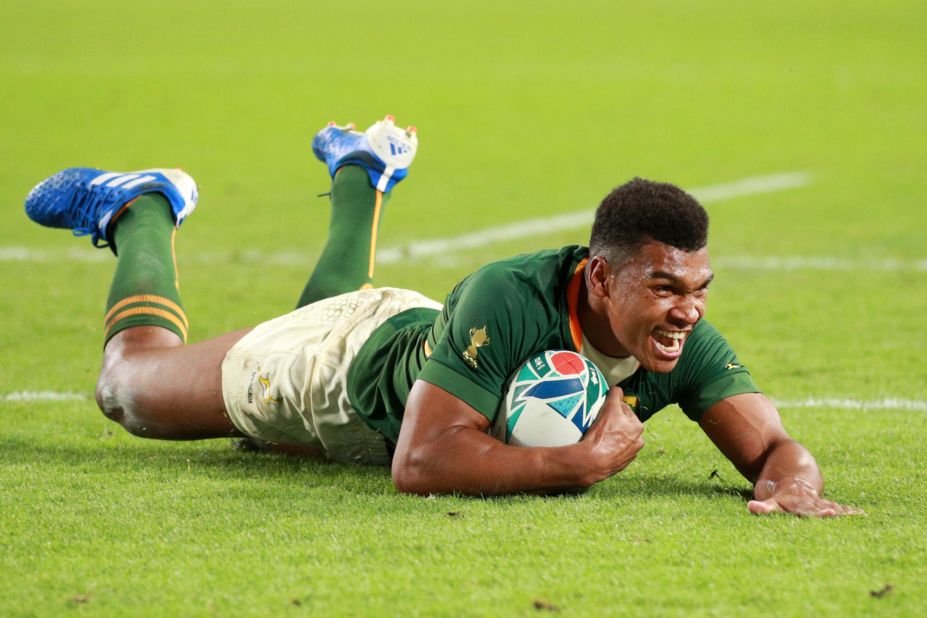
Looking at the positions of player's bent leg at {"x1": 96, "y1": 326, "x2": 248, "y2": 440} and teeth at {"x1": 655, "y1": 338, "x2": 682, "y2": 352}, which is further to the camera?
player's bent leg at {"x1": 96, "y1": 326, "x2": 248, "y2": 440}

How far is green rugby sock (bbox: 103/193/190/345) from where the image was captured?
652 cm

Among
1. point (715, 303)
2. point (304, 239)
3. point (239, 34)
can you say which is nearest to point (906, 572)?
point (715, 303)

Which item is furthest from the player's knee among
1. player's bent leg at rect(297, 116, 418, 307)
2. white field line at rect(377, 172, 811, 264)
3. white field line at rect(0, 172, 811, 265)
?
white field line at rect(377, 172, 811, 264)

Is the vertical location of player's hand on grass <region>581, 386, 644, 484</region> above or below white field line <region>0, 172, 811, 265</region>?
below

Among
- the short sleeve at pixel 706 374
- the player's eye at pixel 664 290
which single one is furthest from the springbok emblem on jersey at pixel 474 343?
the short sleeve at pixel 706 374

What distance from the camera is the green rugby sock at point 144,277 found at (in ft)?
21.4

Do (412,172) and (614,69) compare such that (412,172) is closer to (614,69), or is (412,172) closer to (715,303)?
(715,303)

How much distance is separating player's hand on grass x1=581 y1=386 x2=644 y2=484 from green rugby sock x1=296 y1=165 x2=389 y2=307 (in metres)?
2.15

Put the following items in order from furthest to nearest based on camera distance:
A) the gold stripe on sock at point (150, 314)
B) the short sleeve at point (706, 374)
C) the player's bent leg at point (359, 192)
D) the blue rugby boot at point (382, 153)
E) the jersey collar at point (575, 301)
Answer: the blue rugby boot at point (382, 153) → the player's bent leg at point (359, 192) → the gold stripe on sock at point (150, 314) → the short sleeve at point (706, 374) → the jersey collar at point (575, 301)

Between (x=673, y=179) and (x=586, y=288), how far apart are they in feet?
41.9

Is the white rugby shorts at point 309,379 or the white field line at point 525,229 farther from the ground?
the white field line at point 525,229

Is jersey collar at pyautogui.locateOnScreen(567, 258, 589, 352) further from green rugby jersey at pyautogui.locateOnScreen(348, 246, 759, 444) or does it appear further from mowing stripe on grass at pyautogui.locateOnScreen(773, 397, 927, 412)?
mowing stripe on grass at pyautogui.locateOnScreen(773, 397, 927, 412)

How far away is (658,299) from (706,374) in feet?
1.84

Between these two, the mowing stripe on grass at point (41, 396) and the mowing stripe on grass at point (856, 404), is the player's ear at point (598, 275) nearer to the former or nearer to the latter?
the mowing stripe on grass at point (856, 404)
